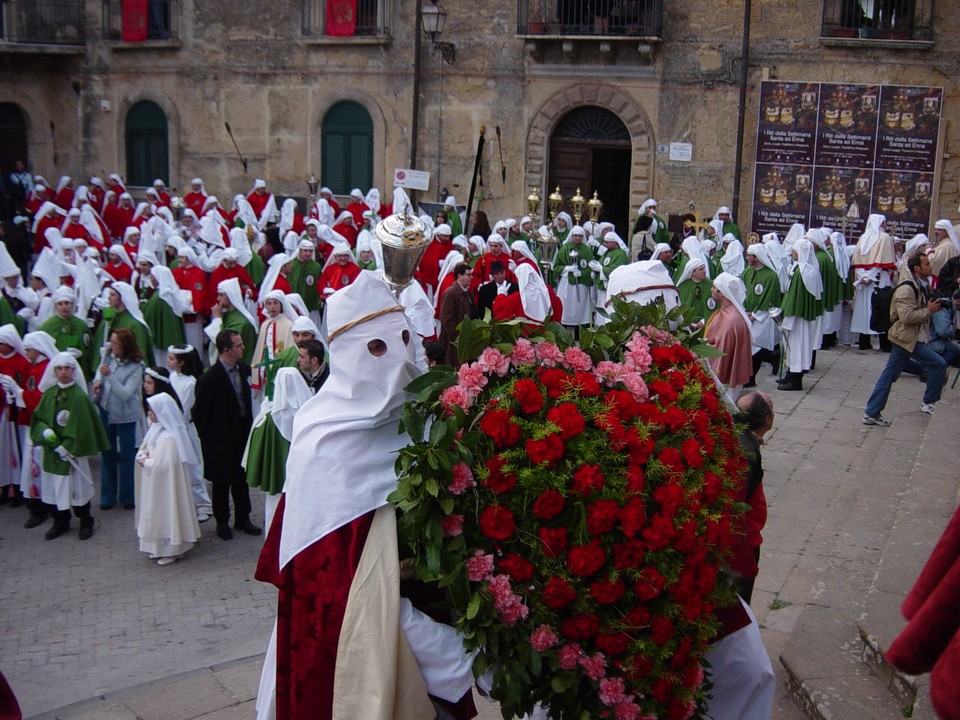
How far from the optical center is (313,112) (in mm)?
27016

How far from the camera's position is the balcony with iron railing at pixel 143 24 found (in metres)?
28.5

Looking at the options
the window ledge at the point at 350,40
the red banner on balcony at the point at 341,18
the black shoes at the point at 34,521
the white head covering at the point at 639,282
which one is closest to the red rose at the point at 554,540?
the white head covering at the point at 639,282

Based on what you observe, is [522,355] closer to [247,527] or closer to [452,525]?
[452,525]

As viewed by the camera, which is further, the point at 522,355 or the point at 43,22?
the point at 43,22

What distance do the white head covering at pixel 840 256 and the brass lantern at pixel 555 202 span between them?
4.62 metres

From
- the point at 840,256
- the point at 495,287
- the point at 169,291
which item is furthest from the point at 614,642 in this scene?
the point at 840,256

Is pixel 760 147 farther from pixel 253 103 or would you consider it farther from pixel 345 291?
pixel 345 291

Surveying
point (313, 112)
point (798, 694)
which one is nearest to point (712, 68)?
point (313, 112)

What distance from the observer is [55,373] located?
9555 mm

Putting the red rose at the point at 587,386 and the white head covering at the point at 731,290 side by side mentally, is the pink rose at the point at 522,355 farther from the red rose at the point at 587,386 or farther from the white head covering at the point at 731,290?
the white head covering at the point at 731,290

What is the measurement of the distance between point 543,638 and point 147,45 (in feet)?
92.8

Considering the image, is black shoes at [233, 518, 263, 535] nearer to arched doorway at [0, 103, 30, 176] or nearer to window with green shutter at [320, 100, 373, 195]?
window with green shutter at [320, 100, 373, 195]

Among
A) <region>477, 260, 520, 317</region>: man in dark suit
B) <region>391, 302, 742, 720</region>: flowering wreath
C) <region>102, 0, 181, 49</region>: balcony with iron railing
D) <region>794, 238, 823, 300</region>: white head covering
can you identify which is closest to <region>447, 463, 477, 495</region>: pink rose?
<region>391, 302, 742, 720</region>: flowering wreath

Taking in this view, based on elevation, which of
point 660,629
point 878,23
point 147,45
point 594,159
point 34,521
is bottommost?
point 34,521
